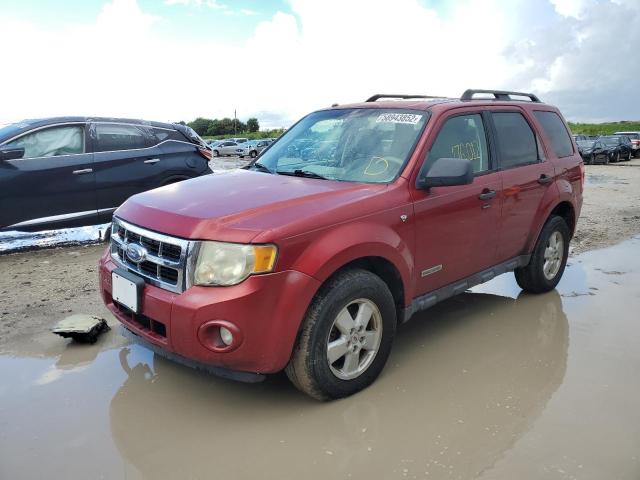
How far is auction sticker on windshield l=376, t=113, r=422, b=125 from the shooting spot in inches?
151

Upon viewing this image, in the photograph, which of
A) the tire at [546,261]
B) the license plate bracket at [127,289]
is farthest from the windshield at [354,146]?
the tire at [546,261]

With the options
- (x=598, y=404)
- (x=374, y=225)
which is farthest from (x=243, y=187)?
(x=598, y=404)

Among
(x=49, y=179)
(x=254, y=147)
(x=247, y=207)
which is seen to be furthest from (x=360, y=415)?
(x=254, y=147)

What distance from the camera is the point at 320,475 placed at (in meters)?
2.56

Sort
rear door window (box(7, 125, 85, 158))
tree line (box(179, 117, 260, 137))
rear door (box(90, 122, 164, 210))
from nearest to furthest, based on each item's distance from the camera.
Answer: rear door window (box(7, 125, 85, 158)), rear door (box(90, 122, 164, 210)), tree line (box(179, 117, 260, 137))

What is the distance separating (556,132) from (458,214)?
80.8 inches

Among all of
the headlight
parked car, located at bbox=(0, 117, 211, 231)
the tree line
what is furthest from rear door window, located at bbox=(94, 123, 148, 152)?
the tree line

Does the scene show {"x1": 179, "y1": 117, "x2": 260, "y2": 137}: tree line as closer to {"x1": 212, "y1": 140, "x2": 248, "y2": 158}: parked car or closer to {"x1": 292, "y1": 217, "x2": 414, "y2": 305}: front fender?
{"x1": 212, "y1": 140, "x2": 248, "y2": 158}: parked car

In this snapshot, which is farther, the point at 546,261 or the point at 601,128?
the point at 601,128

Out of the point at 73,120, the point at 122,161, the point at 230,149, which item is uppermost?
the point at 73,120

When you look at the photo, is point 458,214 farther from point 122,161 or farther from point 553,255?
point 122,161

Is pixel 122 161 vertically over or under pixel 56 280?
over

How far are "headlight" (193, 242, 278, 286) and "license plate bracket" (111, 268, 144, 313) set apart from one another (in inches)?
17.1

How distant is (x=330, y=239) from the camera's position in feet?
9.78
